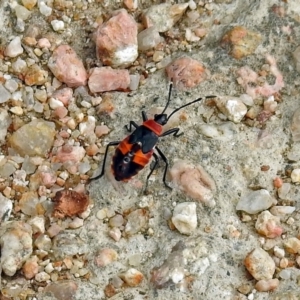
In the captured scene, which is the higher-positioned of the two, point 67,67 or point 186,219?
point 67,67

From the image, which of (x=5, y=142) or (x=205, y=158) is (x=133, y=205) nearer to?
(x=205, y=158)

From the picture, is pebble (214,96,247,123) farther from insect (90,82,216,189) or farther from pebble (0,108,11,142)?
pebble (0,108,11,142)

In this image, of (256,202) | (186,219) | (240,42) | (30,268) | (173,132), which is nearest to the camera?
(30,268)

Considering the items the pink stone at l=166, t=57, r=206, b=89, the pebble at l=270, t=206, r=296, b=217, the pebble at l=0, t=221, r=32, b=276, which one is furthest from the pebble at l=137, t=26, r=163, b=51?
the pebble at l=0, t=221, r=32, b=276

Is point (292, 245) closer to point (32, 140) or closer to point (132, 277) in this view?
point (132, 277)

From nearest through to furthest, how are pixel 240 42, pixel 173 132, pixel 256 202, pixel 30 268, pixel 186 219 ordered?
pixel 30 268
pixel 186 219
pixel 256 202
pixel 173 132
pixel 240 42

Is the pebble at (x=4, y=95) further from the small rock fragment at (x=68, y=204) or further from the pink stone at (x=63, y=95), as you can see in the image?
the small rock fragment at (x=68, y=204)

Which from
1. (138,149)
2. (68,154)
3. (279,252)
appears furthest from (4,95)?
(279,252)
